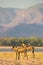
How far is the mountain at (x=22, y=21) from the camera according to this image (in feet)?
9.20

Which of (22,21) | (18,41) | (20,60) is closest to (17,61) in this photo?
(20,60)

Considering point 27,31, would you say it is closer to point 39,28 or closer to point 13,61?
point 39,28

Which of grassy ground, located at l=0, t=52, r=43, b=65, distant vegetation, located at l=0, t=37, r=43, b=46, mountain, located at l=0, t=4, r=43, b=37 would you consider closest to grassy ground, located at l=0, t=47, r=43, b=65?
grassy ground, located at l=0, t=52, r=43, b=65

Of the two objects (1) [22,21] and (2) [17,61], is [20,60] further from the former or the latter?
(1) [22,21]

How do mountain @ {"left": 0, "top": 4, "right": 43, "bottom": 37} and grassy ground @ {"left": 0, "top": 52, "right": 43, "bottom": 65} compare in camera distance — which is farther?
mountain @ {"left": 0, "top": 4, "right": 43, "bottom": 37}

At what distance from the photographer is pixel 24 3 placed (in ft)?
9.47

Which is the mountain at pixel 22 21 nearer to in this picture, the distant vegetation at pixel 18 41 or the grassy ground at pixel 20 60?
the distant vegetation at pixel 18 41

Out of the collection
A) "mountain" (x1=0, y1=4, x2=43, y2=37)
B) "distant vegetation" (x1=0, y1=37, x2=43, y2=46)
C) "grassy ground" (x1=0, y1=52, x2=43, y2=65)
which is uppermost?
"mountain" (x1=0, y1=4, x2=43, y2=37)

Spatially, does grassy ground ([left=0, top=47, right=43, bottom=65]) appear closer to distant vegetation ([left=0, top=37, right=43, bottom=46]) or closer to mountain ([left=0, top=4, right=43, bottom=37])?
distant vegetation ([left=0, top=37, right=43, bottom=46])

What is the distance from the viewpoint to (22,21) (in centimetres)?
286

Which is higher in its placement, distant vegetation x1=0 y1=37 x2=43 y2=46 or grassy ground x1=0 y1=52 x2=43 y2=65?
distant vegetation x1=0 y1=37 x2=43 y2=46

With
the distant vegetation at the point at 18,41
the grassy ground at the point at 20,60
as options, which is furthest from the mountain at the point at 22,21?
the grassy ground at the point at 20,60

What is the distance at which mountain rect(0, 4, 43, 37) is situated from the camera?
2.80m

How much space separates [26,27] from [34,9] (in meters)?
0.27
